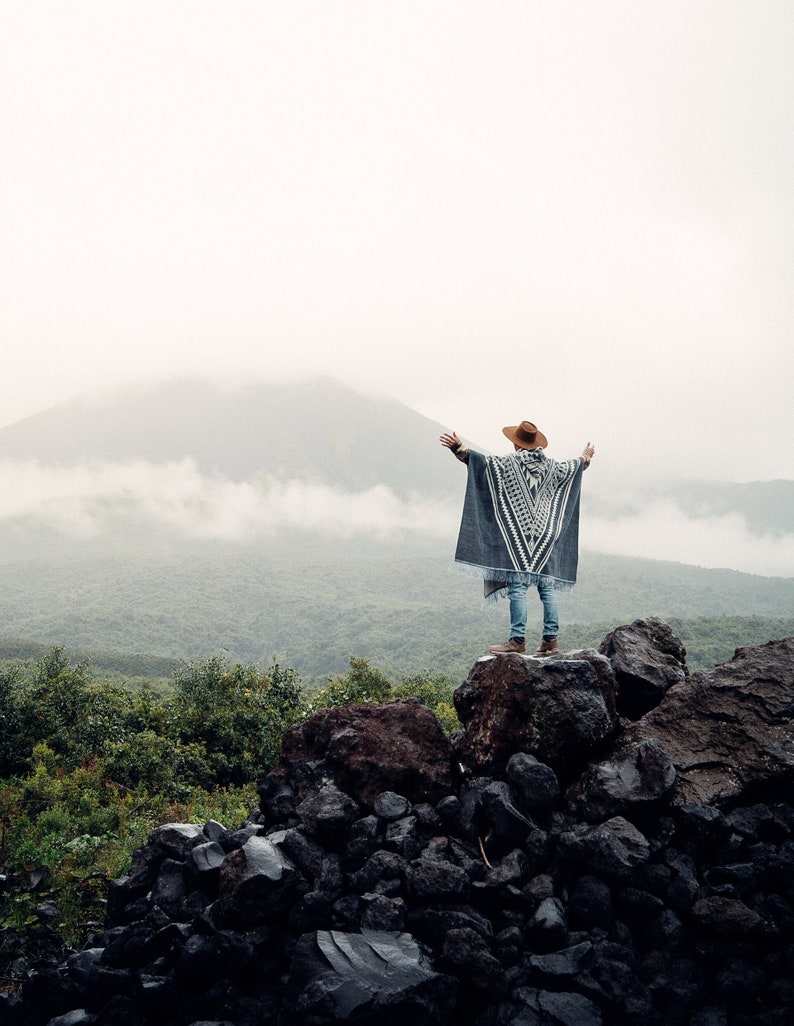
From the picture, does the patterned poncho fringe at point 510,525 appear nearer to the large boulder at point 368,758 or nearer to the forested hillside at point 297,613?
the large boulder at point 368,758

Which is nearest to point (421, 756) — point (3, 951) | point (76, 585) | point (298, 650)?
point (3, 951)

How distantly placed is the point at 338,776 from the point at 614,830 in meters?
2.50

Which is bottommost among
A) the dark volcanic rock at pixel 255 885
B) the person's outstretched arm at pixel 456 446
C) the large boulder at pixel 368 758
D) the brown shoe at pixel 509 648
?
the dark volcanic rock at pixel 255 885

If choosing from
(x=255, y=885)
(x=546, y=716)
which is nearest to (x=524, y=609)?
(x=546, y=716)

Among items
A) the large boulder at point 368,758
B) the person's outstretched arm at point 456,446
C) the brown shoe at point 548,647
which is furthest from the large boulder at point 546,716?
the person's outstretched arm at point 456,446

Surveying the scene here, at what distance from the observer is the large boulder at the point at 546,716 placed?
243 inches

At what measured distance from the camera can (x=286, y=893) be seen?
5254 mm

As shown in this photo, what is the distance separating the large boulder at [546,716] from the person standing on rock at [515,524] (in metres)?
2.05

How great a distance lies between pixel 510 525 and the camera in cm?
873

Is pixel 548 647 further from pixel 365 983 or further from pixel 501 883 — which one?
pixel 365 983

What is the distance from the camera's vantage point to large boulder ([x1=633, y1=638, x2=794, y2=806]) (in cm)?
573

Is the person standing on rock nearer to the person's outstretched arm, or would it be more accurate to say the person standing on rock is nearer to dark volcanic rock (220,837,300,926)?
the person's outstretched arm

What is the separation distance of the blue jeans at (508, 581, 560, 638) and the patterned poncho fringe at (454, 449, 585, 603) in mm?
108

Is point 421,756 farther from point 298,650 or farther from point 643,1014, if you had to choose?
point 298,650
